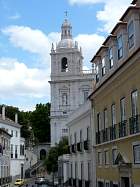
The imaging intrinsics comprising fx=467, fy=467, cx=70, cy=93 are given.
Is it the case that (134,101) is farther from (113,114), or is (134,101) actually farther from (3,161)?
(3,161)

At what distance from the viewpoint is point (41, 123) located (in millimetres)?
113312

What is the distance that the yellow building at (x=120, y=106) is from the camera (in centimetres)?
Result: 2534

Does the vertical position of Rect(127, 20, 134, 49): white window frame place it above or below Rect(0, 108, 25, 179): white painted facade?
above

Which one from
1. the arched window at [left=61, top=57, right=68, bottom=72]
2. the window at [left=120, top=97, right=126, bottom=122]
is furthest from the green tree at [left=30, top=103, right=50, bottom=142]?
the window at [left=120, top=97, right=126, bottom=122]

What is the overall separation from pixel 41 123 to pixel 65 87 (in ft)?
58.4

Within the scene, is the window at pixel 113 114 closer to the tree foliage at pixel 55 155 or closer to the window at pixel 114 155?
the window at pixel 114 155

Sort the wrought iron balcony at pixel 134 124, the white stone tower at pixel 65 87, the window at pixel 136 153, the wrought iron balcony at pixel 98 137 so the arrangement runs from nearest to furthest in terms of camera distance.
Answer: the wrought iron balcony at pixel 134 124, the window at pixel 136 153, the wrought iron balcony at pixel 98 137, the white stone tower at pixel 65 87

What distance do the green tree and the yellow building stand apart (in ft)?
255

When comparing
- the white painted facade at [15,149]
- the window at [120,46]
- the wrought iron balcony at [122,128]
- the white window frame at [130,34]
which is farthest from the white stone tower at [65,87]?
the white window frame at [130,34]

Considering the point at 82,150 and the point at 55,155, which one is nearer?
the point at 82,150

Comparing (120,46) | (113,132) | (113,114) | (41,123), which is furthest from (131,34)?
(41,123)

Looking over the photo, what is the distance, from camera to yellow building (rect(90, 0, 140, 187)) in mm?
25344

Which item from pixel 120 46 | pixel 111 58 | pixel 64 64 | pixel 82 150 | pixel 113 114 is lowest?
pixel 82 150

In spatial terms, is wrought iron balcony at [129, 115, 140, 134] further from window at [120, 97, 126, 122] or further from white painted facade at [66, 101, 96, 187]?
white painted facade at [66, 101, 96, 187]
